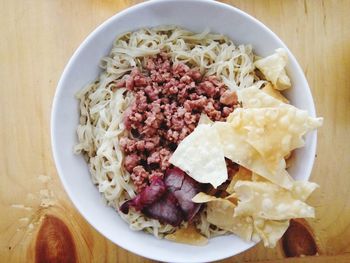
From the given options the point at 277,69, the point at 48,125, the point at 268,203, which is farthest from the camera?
the point at 48,125

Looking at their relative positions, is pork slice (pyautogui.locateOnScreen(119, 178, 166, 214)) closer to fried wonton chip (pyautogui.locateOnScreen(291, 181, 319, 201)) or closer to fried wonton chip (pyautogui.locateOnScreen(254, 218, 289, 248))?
fried wonton chip (pyautogui.locateOnScreen(254, 218, 289, 248))

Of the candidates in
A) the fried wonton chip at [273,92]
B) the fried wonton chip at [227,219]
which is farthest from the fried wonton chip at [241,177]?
the fried wonton chip at [273,92]

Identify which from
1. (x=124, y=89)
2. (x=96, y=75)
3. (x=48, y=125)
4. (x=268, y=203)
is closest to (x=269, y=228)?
(x=268, y=203)

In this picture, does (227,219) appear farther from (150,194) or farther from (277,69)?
(277,69)

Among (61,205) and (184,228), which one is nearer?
(184,228)

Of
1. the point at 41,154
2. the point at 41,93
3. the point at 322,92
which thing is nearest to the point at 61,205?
the point at 41,154

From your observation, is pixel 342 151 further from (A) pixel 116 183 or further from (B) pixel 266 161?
(A) pixel 116 183

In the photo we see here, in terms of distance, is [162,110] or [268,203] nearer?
[268,203]
